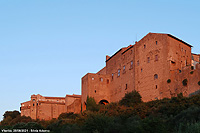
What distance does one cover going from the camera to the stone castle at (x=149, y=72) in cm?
3591

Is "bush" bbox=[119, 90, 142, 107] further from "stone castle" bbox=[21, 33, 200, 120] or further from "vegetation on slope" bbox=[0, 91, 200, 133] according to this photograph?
"vegetation on slope" bbox=[0, 91, 200, 133]

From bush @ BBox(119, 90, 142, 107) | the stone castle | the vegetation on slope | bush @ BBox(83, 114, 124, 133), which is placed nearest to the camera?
the vegetation on slope

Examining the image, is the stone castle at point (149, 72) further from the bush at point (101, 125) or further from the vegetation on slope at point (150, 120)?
the bush at point (101, 125)

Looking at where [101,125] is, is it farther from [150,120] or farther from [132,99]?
[132,99]

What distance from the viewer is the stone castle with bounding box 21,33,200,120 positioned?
3591 cm

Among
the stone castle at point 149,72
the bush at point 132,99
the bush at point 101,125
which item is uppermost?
the stone castle at point 149,72

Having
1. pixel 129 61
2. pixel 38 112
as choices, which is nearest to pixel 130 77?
pixel 129 61

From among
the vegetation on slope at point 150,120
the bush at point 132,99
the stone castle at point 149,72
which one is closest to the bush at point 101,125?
the vegetation on slope at point 150,120

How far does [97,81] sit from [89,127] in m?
23.4

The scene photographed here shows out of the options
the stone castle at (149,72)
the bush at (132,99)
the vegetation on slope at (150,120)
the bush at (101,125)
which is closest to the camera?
the vegetation on slope at (150,120)

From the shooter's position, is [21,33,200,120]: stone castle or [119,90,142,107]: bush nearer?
[21,33,200,120]: stone castle

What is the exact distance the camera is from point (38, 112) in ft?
211

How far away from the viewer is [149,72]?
39.7 m

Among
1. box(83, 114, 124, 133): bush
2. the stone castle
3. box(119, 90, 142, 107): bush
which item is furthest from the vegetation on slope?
the stone castle
